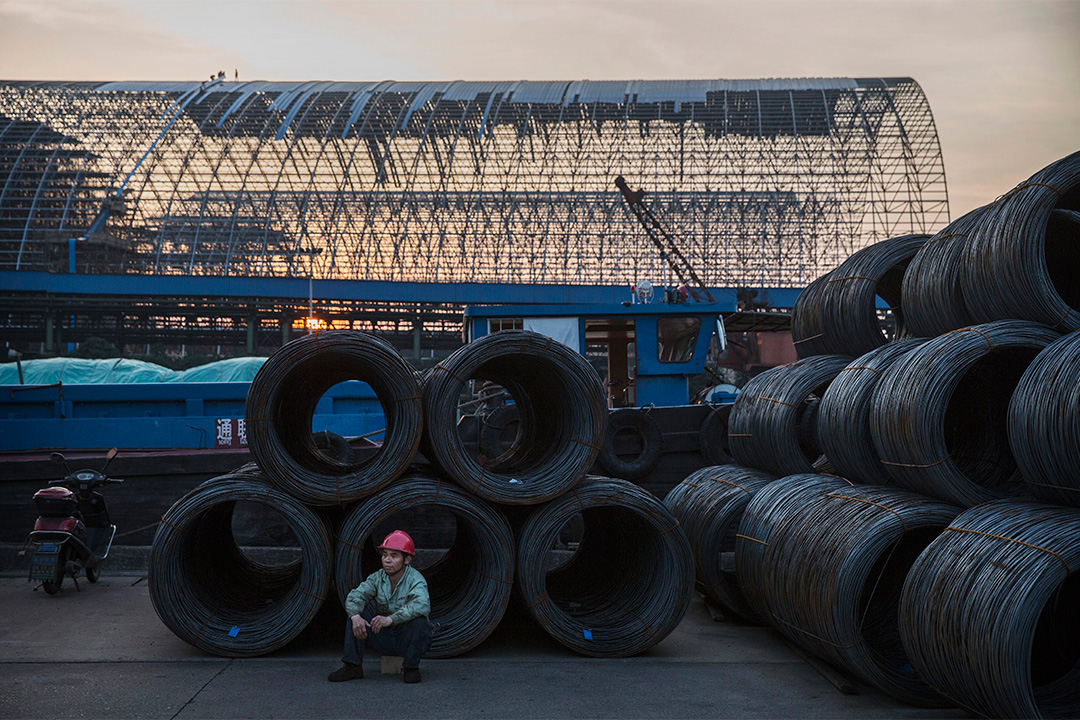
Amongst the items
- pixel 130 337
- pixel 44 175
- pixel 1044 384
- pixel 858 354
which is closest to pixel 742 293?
pixel 858 354

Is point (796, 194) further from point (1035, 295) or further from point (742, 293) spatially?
point (1035, 295)

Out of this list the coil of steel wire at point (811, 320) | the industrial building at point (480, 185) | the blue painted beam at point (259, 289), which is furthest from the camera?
the industrial building at point (480, 185)

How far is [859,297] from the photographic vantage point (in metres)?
9.33

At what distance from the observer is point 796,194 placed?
49.9m

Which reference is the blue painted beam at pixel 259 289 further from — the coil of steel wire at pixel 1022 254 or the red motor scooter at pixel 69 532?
the coil of steel wire at pixel 1022 254

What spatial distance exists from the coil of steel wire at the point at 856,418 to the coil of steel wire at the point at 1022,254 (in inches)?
27.4

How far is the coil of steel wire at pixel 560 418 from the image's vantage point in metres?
7.12

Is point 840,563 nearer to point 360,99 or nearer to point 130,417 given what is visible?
point 130,417

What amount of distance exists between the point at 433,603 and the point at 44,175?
5264 centimetres

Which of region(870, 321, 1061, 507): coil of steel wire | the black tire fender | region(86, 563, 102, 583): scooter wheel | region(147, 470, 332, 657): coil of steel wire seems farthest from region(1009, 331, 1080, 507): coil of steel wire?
region(86, 563, 102, 583): scooter wheel

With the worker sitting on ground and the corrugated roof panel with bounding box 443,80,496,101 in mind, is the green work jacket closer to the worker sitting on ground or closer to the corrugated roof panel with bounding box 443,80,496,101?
the worker sitting on ground

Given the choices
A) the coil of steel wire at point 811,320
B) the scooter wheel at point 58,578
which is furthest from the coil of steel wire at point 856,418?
the scooter wheel at point 58,578

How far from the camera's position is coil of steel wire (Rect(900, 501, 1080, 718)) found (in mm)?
4648

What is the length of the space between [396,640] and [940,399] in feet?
13.6
